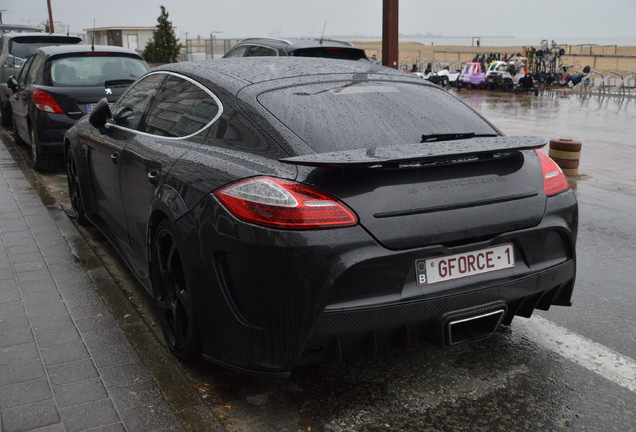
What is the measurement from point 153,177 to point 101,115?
53.0 inches

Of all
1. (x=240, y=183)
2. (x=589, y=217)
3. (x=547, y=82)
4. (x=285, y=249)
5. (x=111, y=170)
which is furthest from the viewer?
(x=547, y=82)

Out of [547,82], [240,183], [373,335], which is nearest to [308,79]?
[240,183]

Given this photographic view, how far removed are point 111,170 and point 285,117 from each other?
1.89 meters

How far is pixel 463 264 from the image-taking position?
2939 mm

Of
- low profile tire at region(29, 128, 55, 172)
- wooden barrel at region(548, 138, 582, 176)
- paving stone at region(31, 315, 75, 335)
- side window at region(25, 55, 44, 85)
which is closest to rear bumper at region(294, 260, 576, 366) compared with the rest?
paving stone at region(31, 315, 75, 335)

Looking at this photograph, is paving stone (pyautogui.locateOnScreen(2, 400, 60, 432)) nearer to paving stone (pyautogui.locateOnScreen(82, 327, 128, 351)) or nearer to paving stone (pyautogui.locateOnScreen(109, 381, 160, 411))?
paving stone (pyautogui.locateOnScreen(109, 381, 160, 411))

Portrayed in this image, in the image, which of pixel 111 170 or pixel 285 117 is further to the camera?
pixel 111 170

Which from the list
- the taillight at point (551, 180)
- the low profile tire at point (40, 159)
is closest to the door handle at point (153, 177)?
the taillight at point (551, 180)

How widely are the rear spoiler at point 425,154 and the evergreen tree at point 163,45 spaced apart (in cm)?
3378

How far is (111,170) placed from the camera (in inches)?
181

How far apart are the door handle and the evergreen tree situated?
108 ft

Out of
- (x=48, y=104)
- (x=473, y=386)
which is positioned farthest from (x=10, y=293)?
(x=48, y=104)

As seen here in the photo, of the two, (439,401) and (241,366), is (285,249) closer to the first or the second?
(241,366)

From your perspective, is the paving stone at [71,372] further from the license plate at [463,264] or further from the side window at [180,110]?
the license plate at [463,264]
